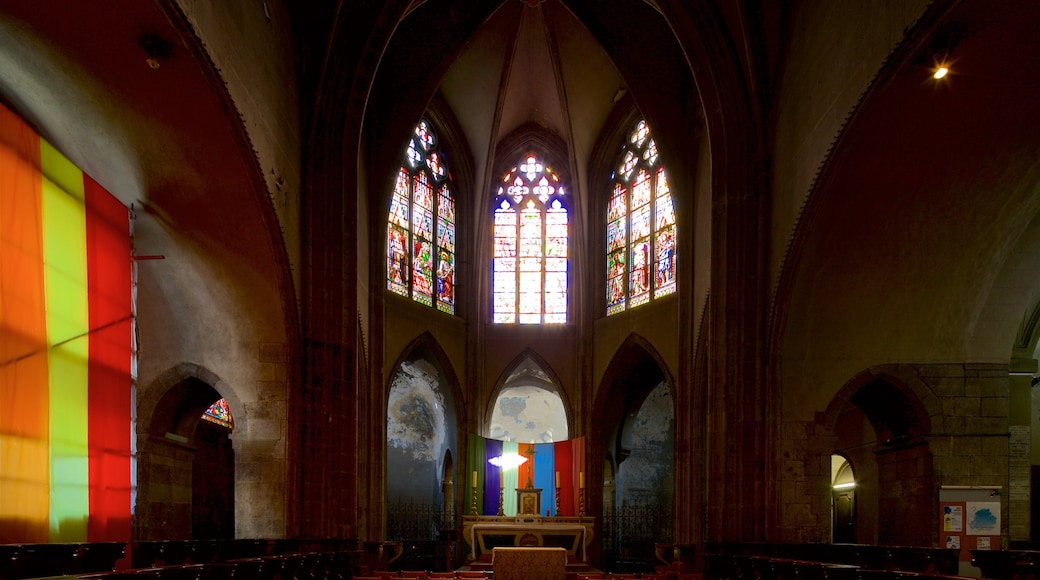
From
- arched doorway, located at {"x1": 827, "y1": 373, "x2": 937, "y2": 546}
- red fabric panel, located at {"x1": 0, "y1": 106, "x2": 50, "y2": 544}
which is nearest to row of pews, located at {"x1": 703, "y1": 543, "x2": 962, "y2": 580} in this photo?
Answer: arched doorway, located at {"x1": 827, "y1": 373, "x2": 937, "y2": 546}

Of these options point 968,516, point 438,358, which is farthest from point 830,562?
point 438,358

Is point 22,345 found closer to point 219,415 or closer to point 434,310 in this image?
point 219,415

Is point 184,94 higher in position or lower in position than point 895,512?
higher

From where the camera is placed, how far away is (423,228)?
26500mm

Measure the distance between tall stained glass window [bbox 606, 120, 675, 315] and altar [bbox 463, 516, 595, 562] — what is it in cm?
682

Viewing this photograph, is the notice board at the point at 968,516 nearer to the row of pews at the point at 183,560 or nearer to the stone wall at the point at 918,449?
the stone wall at the point at 918,449

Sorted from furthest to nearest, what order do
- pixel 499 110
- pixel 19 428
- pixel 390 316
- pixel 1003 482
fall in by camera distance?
pixel 499 110 → pixel 390 316 → pixel 1003 482 → pixel 19 428

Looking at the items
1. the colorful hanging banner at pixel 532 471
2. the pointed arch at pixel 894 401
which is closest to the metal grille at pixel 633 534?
the colorful hanging banner at pixel 532 471

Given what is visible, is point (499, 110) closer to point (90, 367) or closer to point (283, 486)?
point (283, 486)

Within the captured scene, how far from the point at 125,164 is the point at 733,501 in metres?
10.1

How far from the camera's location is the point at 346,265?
54.1ft

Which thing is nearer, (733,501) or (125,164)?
(125,164)

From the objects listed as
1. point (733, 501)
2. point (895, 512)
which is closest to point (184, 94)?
point (733, 501)

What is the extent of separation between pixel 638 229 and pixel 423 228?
5.54 meters
